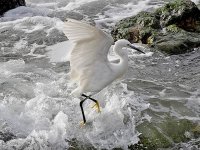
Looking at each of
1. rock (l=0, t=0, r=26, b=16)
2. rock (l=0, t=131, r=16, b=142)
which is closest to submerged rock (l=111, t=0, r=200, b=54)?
rock (l=0, t=0, r=26, b=16)

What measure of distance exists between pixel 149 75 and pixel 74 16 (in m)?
5.50

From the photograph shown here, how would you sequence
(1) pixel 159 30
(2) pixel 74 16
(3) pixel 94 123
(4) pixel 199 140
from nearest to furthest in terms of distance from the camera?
1. (4) pixel 199 140
2. (3) pixel 94 123
3. (1) pixel 159 30
4. (2) pixel 74 16

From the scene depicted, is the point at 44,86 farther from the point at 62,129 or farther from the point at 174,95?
the point at 174,95

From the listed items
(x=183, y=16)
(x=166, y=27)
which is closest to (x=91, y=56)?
(x=166, y=27)

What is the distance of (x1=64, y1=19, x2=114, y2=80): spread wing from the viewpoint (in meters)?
6.46

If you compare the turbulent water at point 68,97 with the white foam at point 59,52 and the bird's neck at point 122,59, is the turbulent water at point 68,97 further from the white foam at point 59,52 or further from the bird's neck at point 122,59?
the bird's neck at point 122,59

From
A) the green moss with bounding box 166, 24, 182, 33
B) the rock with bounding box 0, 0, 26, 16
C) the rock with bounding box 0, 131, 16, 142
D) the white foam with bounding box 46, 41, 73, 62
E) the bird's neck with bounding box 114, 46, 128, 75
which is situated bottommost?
the white foam with bounding box 46, 41, 73, 62

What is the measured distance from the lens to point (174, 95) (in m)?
8.77

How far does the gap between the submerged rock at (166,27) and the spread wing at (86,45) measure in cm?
412

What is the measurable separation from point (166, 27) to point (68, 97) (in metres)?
4.25

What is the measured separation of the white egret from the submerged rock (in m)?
3.87

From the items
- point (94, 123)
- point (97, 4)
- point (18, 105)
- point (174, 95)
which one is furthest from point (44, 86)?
point (97, 4)

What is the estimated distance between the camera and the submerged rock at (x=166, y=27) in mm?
11062

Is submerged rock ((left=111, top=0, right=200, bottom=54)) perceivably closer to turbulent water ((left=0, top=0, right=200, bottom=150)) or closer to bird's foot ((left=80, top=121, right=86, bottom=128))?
turbulent water ((left=0, top=0, right=200, bottom=150))
